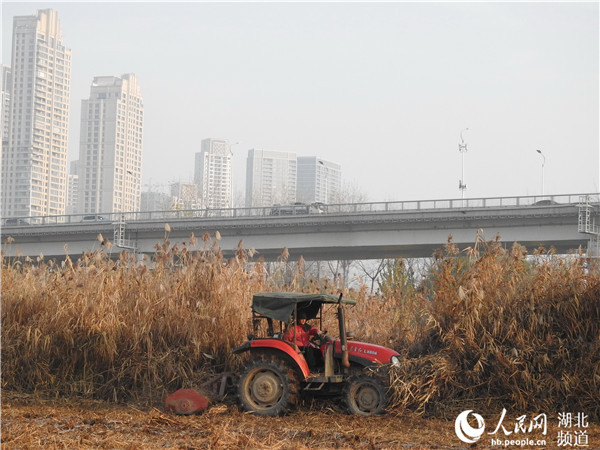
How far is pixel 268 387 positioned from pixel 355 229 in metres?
34.5

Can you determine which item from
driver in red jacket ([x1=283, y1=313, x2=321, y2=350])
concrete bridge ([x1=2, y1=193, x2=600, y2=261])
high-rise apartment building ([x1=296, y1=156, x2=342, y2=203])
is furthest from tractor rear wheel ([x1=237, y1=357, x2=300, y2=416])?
A: high-rise apartment building ([x1=296, y1=156, x2=342, y2=203])

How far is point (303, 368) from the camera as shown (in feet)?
36.5

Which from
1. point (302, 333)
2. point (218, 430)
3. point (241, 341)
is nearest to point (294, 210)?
point (241, 341)

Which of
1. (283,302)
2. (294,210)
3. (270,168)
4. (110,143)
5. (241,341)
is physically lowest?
(241,341)

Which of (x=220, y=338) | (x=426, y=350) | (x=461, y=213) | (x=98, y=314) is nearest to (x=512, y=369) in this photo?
(x=426, y=350)

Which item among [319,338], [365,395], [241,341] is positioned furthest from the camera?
[241,341]

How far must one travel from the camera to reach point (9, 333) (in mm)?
13664

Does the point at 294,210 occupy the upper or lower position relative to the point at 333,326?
upper

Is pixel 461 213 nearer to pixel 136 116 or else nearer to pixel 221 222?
pixel 221 222

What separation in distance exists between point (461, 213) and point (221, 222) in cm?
1531

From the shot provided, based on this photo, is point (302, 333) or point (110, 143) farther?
point (110, 143)

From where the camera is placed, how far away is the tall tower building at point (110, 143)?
135m

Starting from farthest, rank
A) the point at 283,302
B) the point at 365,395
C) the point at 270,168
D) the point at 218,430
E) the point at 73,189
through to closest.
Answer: the point at 270,168 → the point at 73,189 → the point at 283,302 → the point at 365,395 → the point at 218,430

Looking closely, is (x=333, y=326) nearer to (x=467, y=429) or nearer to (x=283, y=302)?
(x=283, y=302)
